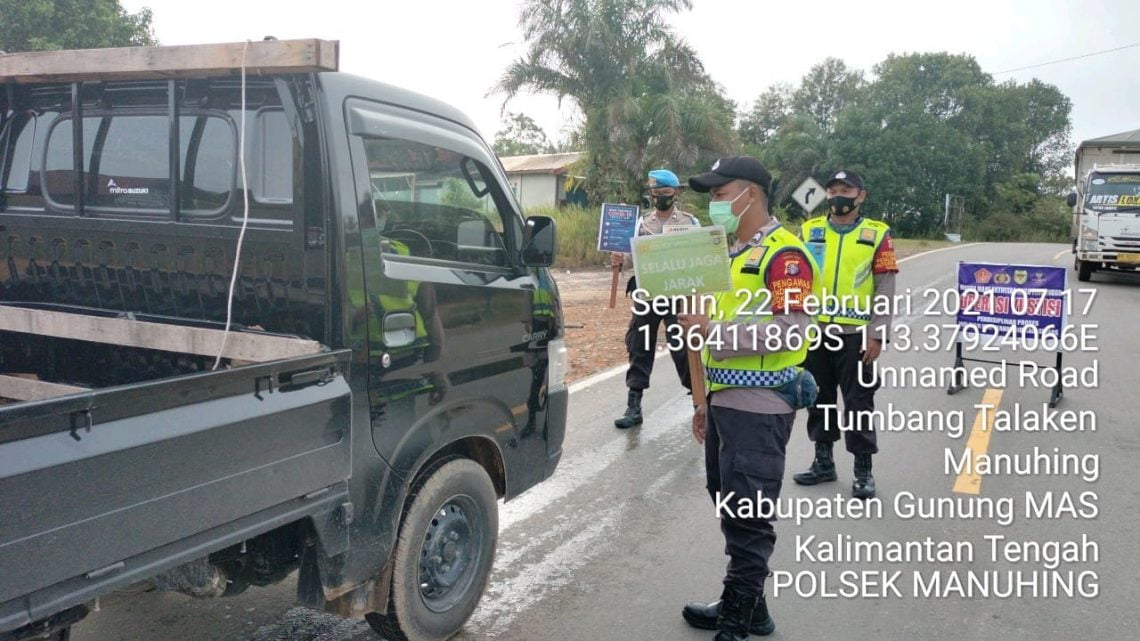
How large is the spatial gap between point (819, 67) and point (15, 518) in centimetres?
7035

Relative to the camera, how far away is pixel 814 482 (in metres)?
5.43

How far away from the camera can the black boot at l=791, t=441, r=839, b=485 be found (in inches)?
214

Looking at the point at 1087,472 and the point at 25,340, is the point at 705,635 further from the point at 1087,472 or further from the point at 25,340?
the point at 1087,472

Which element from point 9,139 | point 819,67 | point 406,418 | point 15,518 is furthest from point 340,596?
point 819,67

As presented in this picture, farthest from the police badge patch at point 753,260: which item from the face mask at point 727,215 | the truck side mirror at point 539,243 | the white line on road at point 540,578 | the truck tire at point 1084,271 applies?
the truck tire at point 1084,271

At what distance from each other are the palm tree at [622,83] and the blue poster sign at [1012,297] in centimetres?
1290

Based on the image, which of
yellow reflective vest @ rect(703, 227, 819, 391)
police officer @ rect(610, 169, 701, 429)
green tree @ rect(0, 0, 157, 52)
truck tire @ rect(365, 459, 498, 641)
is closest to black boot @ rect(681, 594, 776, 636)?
truck tire @ rect(365, 459, 498, 641)

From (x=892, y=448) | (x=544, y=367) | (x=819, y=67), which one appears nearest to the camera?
(x=544, y=367)

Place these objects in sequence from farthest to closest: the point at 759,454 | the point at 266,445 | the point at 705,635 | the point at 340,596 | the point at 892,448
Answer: the point at 892,448
the point at 705,635
the point at 759,454
the point at 340,596
the point at 266,445

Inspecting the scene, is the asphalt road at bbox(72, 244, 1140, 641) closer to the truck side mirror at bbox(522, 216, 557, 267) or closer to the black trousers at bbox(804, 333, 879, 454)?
the black trousers at bbox(804, 333, 879, 454)

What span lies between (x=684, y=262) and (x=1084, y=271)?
19.8m

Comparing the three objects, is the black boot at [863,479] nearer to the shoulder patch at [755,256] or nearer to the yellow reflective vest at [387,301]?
the shoulder patch at [755,256]

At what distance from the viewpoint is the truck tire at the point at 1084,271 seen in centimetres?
1907

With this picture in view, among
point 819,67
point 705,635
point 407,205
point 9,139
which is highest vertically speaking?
point 819,67
